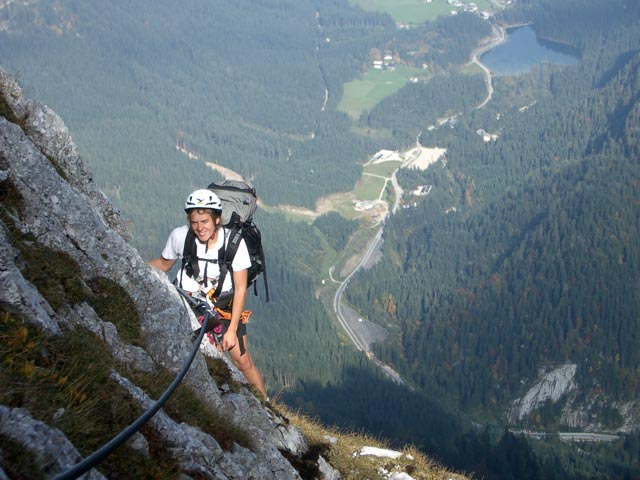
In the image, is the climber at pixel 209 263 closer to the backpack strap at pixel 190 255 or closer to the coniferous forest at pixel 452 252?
the backpack strap at pixel 190 255

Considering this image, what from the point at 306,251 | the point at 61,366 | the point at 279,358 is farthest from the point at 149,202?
the point at 61,366

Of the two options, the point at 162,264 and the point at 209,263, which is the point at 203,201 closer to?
the point at 209,263

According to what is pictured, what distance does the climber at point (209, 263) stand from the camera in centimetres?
1134

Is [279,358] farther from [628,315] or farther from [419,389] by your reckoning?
[628,315]

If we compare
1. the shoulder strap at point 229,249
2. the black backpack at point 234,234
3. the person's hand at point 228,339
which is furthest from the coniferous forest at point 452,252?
the shoulder strap at point 229,249

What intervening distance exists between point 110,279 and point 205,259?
1511mm

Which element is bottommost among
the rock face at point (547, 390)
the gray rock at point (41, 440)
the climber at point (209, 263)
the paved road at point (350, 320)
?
the rock face at point (547, 390)

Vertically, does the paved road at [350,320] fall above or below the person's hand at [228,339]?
below

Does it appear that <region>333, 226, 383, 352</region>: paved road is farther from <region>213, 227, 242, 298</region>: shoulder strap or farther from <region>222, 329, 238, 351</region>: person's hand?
<region>213, 227, 242, 298</region>: shoulder strap

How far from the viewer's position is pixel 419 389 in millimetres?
96312

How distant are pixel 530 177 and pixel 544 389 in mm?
66529

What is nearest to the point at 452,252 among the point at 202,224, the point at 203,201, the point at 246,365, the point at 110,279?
the point at 246,365

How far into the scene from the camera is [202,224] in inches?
448

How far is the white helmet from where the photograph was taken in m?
11.2
